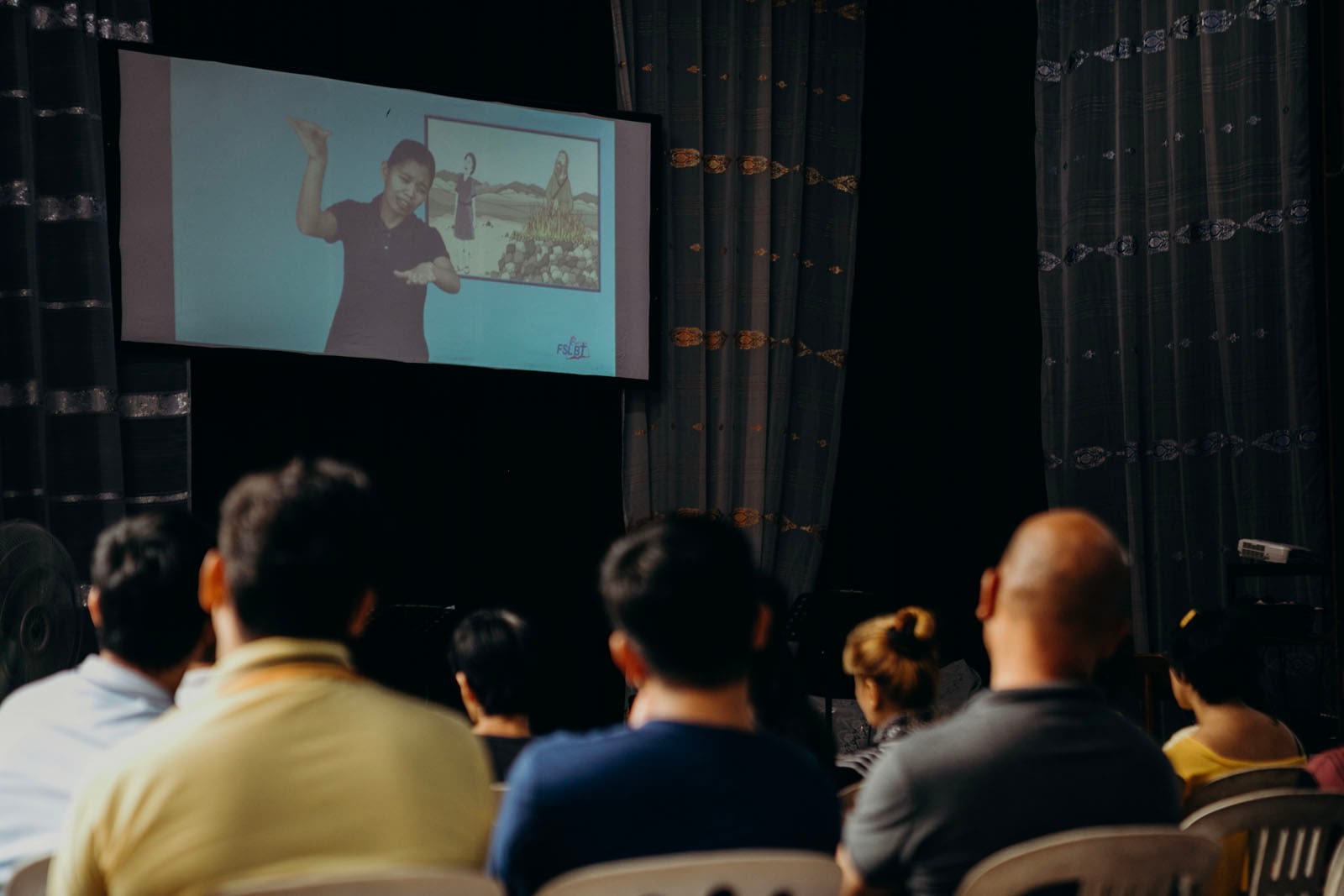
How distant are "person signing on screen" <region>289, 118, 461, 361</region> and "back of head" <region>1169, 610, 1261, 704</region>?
303cm

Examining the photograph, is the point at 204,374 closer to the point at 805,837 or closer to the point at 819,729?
the point at 819,729

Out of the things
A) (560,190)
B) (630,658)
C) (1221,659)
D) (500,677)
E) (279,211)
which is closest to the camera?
(630,658)

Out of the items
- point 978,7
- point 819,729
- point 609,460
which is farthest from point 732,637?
point 978,7

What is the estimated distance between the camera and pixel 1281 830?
180cm

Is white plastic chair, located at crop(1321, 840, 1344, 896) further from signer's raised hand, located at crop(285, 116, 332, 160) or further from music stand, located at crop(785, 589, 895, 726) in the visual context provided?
signer's raised hand, located at crop(285, 116, 332, 160)

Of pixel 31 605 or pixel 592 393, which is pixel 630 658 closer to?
pixel 31 605

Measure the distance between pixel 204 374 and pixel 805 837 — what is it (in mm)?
3717

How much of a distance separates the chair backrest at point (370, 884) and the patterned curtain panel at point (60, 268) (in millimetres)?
3533

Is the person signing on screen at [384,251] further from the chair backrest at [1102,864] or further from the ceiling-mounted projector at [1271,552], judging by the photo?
the chair backrest at [1102,864]

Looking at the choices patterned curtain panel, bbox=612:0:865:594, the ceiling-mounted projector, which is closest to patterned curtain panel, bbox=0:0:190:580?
patterned curtain panel, bbox=612:0:865:594

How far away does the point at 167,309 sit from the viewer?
432cm

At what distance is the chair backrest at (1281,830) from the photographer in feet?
5.78

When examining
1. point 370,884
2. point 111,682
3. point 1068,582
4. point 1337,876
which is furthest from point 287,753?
point 1337,876

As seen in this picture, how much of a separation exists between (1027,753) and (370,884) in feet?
2.54
